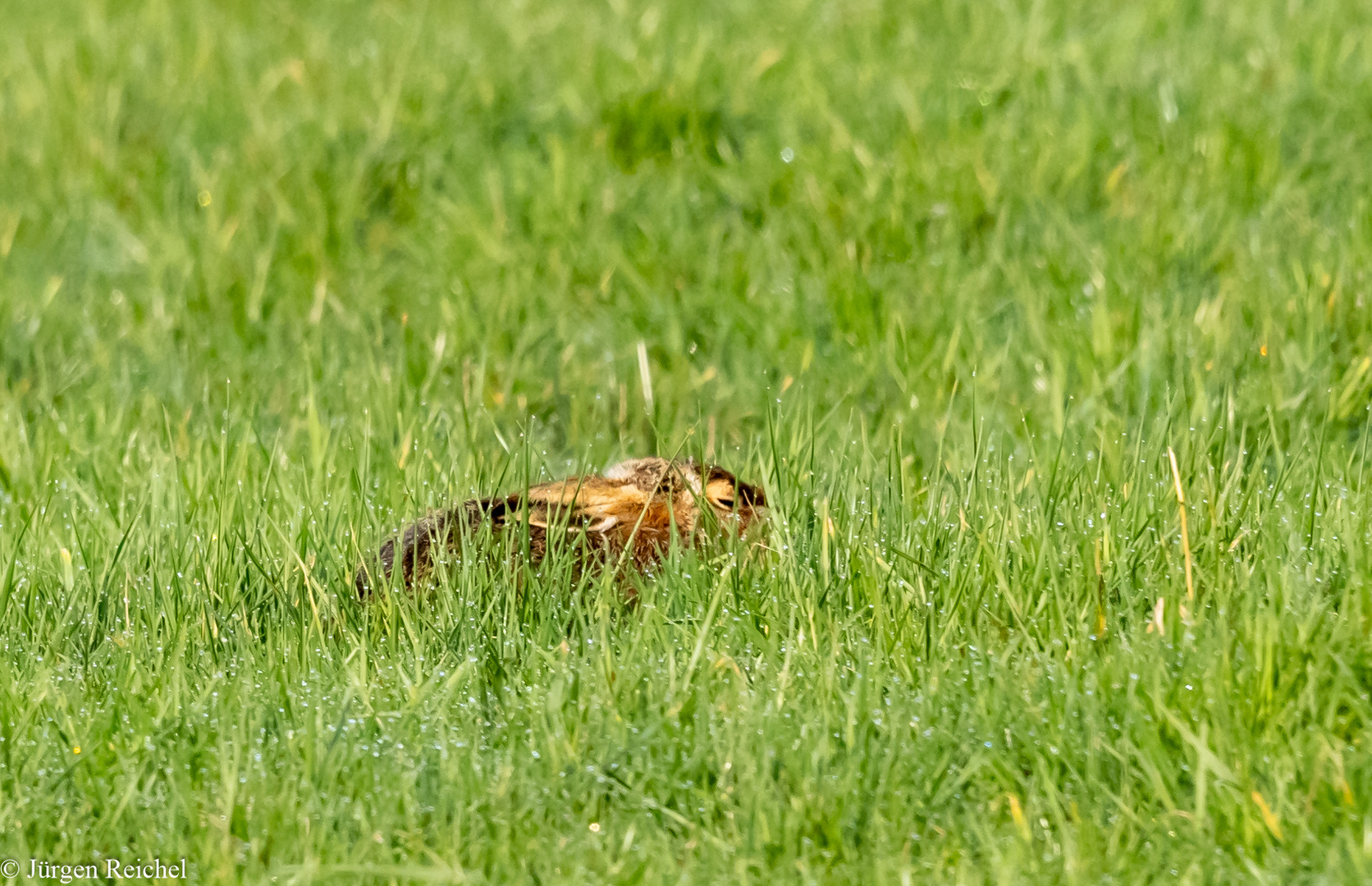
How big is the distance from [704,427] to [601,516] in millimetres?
1138

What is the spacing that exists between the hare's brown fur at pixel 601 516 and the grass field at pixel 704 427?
90mm

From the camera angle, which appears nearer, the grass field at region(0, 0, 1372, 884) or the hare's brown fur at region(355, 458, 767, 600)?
the grass field at region(0, 0, 1372, 884)

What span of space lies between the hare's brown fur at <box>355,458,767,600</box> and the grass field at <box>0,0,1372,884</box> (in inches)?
3.6

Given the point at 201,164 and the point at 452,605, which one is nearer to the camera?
the point at 452,605

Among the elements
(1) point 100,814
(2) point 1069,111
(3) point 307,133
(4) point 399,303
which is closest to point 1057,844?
(1) point 100,814

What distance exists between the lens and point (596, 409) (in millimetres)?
4539

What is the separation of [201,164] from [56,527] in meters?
2.43

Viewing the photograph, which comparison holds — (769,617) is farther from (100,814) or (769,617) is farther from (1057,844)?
(100,814)

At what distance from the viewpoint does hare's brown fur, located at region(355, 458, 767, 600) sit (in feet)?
10.4

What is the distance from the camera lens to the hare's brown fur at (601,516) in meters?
3.16

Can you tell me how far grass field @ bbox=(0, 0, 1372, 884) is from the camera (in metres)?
2.56

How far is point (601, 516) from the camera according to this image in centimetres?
332

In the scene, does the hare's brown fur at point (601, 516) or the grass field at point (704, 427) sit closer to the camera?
the grass field at point (704, 427)

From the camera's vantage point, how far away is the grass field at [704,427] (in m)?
2.56
